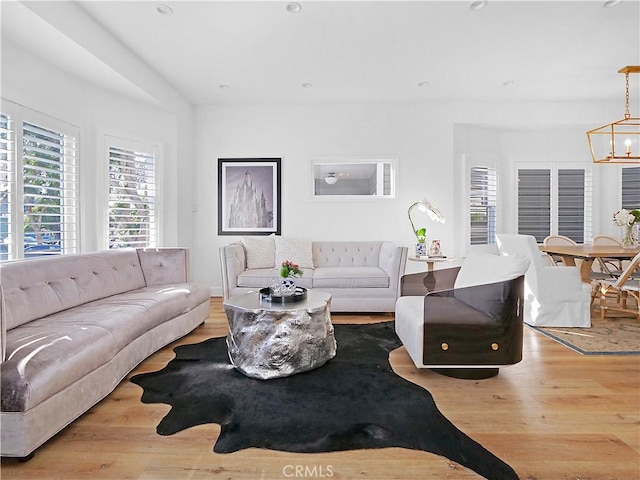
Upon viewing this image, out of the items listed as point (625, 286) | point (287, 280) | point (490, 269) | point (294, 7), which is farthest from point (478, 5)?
point (625, 286)

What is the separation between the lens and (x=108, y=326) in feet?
7.69

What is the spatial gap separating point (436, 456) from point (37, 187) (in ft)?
12.7

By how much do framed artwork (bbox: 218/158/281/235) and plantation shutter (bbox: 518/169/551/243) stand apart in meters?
3.90

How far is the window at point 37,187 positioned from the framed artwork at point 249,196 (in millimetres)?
2016

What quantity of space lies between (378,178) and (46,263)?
4152 mm

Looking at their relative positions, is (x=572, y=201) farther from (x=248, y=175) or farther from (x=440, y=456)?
(x=440, y=456)

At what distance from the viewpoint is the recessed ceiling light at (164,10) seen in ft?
10.1

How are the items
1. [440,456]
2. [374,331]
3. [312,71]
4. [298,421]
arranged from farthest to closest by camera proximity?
[312,71]
[374,331]
[298,421]
[440,456]

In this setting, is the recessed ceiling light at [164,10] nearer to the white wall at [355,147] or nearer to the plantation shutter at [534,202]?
the white wall at [355,147]

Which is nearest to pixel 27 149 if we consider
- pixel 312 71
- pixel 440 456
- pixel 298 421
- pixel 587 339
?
pixel 312 71

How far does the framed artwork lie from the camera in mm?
5559

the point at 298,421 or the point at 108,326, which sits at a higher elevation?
the point at 108,326

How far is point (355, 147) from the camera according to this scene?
217 inches

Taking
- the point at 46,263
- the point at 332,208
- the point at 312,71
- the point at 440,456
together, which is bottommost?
the point at 440,456
